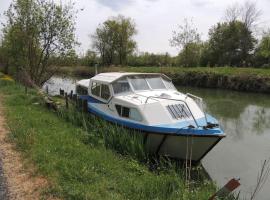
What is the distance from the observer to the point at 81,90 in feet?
53.0

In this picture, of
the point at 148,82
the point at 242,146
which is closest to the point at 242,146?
the point at 242,146

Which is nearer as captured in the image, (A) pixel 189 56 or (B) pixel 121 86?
(B) pixel 121 86

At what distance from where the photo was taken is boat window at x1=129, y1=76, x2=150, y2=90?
39.5 feet

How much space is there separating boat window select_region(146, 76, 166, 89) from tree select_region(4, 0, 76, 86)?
37.4 feet

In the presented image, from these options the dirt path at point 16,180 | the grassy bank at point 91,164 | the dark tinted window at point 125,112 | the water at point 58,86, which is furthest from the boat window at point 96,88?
the water at point 58,86

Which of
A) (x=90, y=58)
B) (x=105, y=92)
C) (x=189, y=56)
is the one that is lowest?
(x=105, y=92)

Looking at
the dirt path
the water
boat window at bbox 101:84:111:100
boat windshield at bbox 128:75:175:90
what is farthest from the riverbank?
the dirt path

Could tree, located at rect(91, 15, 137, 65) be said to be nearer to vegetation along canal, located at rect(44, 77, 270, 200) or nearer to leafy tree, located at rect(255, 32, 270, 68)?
leafy tree, located at rect(255, 32, 270, 68)

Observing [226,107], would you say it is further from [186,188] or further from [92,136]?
[186,188]

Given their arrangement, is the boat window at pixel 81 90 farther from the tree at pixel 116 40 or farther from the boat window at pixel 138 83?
the tree at pixel 116 40

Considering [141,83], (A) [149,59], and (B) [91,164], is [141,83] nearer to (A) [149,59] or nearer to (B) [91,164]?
(B) [91,164]

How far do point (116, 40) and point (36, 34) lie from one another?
131ft

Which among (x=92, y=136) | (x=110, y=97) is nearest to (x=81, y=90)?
(x=110, y=97)

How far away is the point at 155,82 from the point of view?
12547 millimetres
